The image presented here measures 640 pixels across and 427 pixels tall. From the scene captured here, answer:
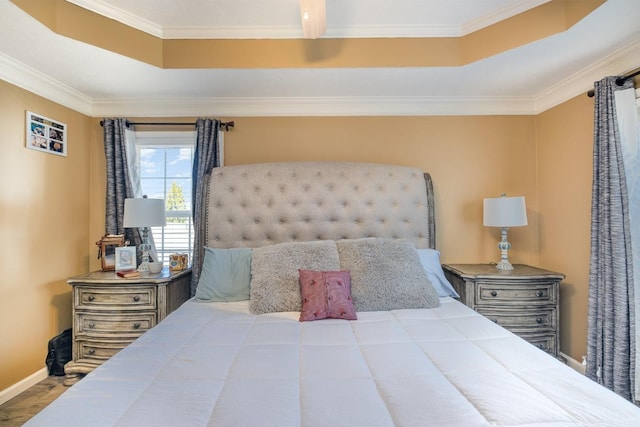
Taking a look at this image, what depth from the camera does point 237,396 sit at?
42.2 inches

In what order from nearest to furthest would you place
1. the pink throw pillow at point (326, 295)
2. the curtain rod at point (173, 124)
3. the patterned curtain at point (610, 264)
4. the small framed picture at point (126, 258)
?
the pink throw pillow at point (326, 295), the patterned curtain at point (610, 264), the small framed picture at point (126, 258), the curtain rod at point (173, 124)

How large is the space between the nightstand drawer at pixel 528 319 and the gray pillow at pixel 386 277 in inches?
28.5

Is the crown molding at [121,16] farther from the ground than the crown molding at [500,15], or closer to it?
closer to it

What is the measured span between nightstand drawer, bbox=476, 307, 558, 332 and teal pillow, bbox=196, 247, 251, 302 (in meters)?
1.89

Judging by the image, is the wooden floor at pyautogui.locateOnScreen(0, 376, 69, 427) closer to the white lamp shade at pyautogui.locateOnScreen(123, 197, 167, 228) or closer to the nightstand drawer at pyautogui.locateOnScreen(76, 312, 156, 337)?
the nightstand drawer at pyautogui.locateOnScreen(76, 312, 156, 337)

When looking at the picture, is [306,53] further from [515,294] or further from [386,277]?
[515,294]

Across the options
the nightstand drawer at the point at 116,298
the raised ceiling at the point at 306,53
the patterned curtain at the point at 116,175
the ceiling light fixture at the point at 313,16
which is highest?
the raised ceiling at the point at 306,53

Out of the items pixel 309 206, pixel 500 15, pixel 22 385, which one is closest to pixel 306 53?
pixel 309 206

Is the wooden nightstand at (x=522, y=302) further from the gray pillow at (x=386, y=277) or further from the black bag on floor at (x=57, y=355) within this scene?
the black bag on floor at (x=57, y=355)

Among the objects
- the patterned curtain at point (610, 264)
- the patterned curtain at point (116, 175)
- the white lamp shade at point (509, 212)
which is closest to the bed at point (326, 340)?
the white lamp shade at point (509, 212)

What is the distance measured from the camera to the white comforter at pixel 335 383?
37.7 inches

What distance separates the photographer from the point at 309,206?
2715mm

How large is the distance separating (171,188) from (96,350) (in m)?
1.45

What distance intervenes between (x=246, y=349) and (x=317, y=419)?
1.99ft
